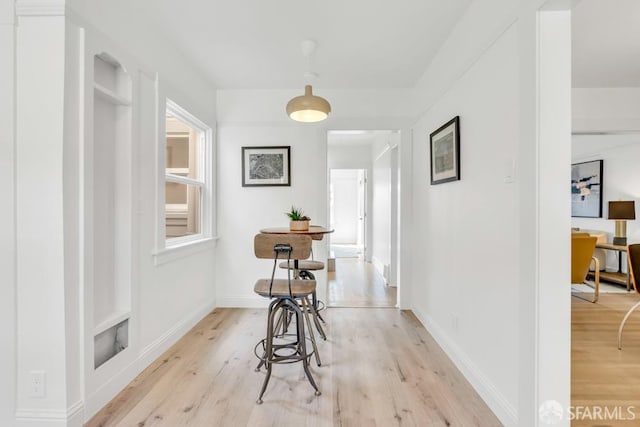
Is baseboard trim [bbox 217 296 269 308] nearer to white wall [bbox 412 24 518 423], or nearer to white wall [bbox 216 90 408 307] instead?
white wall [bbox 216 90 408 307]

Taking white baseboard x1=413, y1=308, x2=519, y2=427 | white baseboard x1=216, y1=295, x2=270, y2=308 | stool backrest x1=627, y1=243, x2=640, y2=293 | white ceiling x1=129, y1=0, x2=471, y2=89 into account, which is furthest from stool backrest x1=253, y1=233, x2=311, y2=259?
stool backrest x1=627, y1=243, x2=640, y2=293

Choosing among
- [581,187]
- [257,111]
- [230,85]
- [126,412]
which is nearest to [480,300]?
[126,412]

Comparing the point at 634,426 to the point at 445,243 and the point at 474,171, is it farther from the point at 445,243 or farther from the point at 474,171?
the point at 474,171

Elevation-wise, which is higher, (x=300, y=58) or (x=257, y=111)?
(x=300, y=58)

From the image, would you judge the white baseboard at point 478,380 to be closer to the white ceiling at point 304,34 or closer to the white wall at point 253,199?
the white wall at point 253,199

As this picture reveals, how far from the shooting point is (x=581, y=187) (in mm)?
5281

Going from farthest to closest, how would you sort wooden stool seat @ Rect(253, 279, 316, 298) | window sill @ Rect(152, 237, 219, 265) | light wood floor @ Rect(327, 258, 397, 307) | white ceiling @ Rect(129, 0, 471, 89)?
light wood floor @ Rect(327, 258, 397, 307)
window sill @ Rect(152, 237, 219, 265)
white ceiling @ Rect(129, 0, 471, 89)
wooden stool seat @ Rect(253, 279, 316, 298)

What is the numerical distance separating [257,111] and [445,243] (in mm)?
2503

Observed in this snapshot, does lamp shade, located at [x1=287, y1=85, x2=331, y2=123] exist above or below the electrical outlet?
above

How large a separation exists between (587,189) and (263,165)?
5.28 metres

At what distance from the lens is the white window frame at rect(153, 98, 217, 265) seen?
2463mm

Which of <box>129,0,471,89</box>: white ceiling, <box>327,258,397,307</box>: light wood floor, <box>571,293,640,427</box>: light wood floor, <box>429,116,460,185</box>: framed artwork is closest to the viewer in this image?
<box>571,293,640,427</box>: light wood floor

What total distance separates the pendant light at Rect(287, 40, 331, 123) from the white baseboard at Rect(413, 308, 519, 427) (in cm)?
207

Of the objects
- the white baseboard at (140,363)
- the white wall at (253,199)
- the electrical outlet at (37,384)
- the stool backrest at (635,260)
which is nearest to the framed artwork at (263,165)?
the white wall at (253,199)
